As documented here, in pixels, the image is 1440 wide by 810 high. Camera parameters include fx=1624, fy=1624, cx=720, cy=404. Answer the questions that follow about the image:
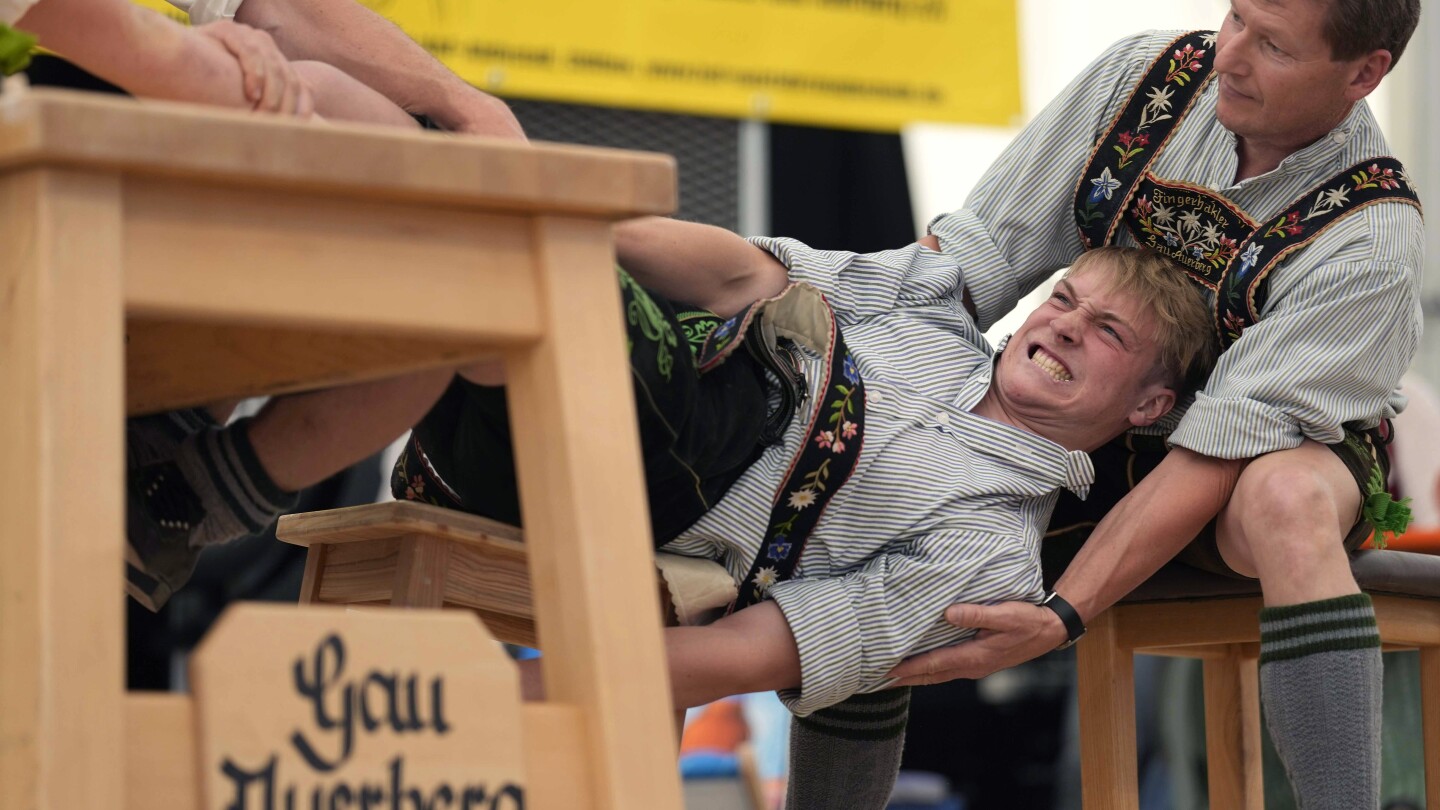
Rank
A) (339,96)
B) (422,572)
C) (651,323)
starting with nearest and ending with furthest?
(339,96), (651,323), (422,572)

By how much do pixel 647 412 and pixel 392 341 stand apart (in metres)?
0.37

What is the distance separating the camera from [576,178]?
744 mm

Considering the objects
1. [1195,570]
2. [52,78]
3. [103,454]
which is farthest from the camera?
[52,78]

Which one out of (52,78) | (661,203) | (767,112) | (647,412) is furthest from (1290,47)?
(52,78)

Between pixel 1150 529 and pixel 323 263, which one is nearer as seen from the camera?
pixel 323 263

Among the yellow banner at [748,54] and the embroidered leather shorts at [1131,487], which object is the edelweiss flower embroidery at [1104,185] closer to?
the embroidered leather shorts at [1131,487]

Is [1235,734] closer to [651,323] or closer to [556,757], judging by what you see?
[651,323]

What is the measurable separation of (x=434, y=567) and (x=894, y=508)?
0.38m

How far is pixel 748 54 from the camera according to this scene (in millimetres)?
2764

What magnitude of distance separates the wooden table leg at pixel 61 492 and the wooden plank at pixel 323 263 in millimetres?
22

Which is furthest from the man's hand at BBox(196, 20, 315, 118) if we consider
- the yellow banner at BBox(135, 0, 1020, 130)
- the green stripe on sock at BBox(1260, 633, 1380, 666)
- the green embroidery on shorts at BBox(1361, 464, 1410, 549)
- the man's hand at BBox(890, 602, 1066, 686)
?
the yellow banner at BBox(135, 0, 1020, 130)

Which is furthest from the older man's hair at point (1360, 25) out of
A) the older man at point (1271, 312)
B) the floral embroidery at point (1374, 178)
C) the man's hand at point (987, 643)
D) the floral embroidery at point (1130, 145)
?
the man's hand at point (987, 643)

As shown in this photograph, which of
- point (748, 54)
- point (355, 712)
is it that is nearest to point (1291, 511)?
point (355, 712)

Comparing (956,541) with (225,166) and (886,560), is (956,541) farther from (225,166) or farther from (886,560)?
(225,166)
